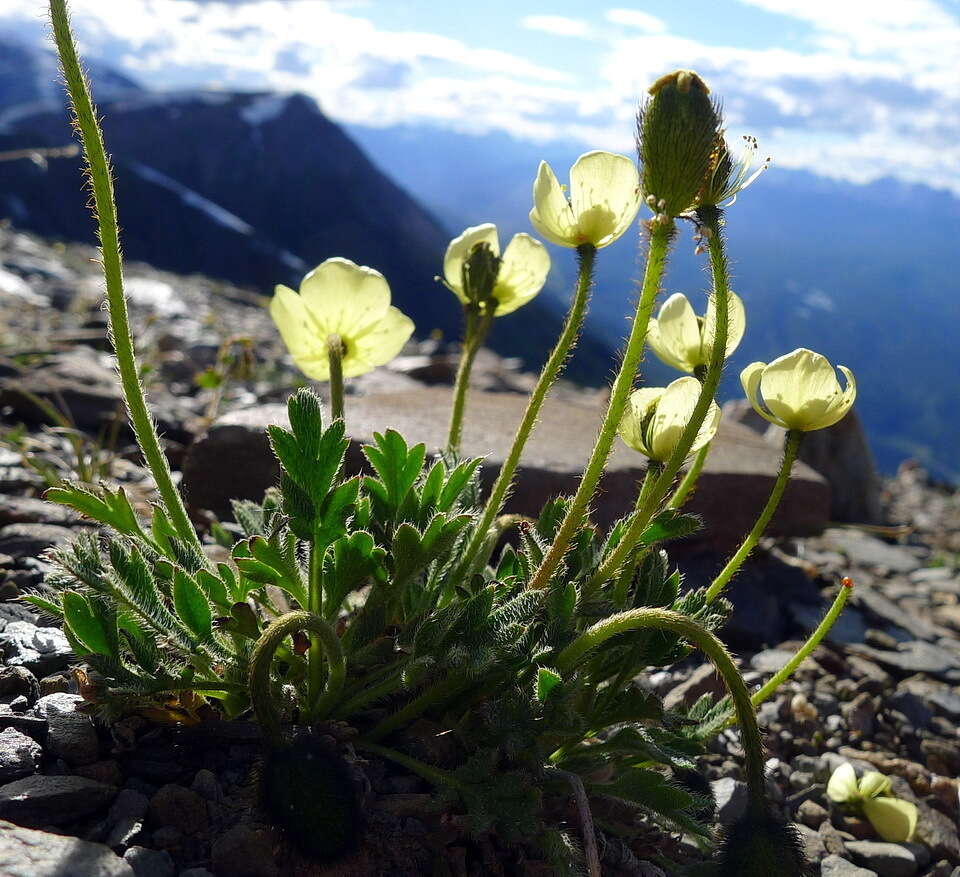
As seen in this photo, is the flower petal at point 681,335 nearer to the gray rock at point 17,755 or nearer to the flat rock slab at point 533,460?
the flat rock slab at point 533,460

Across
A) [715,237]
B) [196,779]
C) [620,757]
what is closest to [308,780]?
[196,779]

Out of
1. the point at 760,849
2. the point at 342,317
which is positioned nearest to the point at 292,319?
the point at 342,317

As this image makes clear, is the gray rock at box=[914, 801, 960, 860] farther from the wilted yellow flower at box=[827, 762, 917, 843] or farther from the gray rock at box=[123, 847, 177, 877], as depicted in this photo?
the gray rock at box=[123, 847, 177, 877]

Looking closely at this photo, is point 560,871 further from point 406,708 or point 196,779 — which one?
point 196,779

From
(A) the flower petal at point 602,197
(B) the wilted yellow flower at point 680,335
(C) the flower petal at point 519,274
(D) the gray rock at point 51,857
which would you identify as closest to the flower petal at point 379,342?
(C) the flower petal at point 519,274

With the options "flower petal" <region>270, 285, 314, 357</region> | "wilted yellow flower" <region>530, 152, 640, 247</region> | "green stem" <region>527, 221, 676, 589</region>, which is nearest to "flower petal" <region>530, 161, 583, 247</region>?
"wilted yellow flower" <region>530, 152, 640, 247</region>

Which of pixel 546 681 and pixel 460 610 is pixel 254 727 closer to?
pixel 460 610
